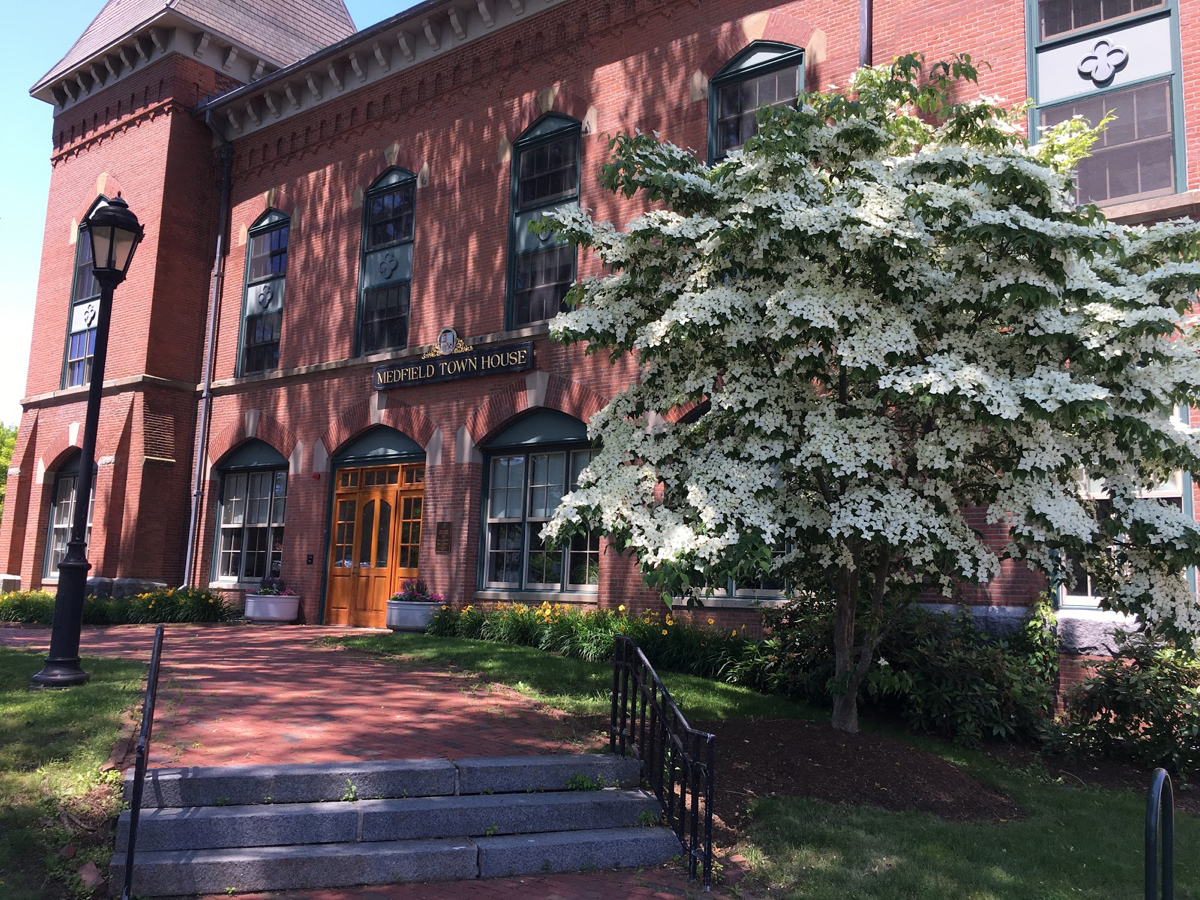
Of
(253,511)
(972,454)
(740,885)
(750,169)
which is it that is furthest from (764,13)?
(253,511)

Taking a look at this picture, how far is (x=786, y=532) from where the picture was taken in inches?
275

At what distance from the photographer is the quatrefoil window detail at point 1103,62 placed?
10789mm

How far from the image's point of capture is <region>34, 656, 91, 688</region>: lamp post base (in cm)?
844

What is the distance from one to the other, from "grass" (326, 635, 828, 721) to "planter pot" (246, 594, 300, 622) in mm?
4856

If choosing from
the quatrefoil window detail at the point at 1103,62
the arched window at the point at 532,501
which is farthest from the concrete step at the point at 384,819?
the quatrefoil window detail at the point at 1103,62

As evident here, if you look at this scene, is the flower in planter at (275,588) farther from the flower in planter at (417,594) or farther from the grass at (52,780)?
the grass at (52,780)

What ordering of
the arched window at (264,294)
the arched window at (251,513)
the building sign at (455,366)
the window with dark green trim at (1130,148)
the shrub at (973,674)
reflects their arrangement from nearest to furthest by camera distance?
the shrub at (973,674), the window with dark green trim at (1130,148), the building sign at (455,366), the arched window at (251,513), the arched window at (264,294)

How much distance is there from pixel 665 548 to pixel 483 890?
2.35 metres

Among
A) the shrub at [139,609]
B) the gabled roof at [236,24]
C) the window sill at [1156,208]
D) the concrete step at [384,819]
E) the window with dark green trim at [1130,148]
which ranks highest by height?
the gabled roof at [236,24]

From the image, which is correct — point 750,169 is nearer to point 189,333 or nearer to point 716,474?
point 716,474

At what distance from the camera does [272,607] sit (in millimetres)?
17344

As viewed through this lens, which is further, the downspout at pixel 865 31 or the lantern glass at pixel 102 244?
the downspout at pixel 865 31

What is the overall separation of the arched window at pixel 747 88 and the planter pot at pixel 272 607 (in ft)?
35.3

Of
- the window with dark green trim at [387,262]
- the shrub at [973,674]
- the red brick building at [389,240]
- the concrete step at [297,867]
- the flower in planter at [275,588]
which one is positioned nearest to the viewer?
the concrete step at [297,867]
